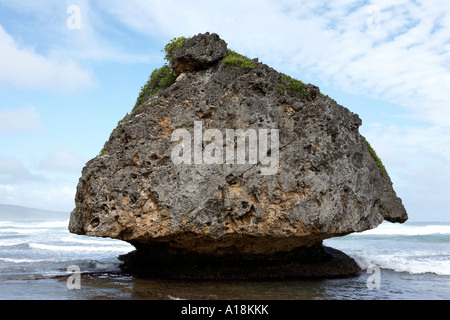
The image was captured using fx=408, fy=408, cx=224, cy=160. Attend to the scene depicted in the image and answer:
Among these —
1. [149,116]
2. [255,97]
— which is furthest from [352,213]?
[149,116]

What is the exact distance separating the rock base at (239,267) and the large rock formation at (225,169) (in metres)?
0.40

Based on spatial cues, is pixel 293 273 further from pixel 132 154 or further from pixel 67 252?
pixel 67 252

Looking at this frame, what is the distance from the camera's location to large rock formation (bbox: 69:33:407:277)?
35.4 ft

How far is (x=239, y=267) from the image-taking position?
1235 cm

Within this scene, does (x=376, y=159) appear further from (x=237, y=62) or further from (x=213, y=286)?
(x=213, y=286)

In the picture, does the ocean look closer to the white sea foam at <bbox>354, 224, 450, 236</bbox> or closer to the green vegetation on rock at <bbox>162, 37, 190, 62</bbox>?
the green vegetation on rock at <bbox>162, 37, 190, 62</bbox>

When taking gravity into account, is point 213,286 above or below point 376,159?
below

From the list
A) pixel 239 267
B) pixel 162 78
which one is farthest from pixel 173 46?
pixel 239 267

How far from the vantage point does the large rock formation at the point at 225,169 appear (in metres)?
10.8

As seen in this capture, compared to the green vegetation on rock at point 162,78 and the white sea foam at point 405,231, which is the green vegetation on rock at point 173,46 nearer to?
the green vegetation on rock at point 162,78

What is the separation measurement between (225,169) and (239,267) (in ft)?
11.1

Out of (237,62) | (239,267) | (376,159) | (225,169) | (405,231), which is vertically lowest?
(405,231)

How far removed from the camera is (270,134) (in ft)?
36.8
